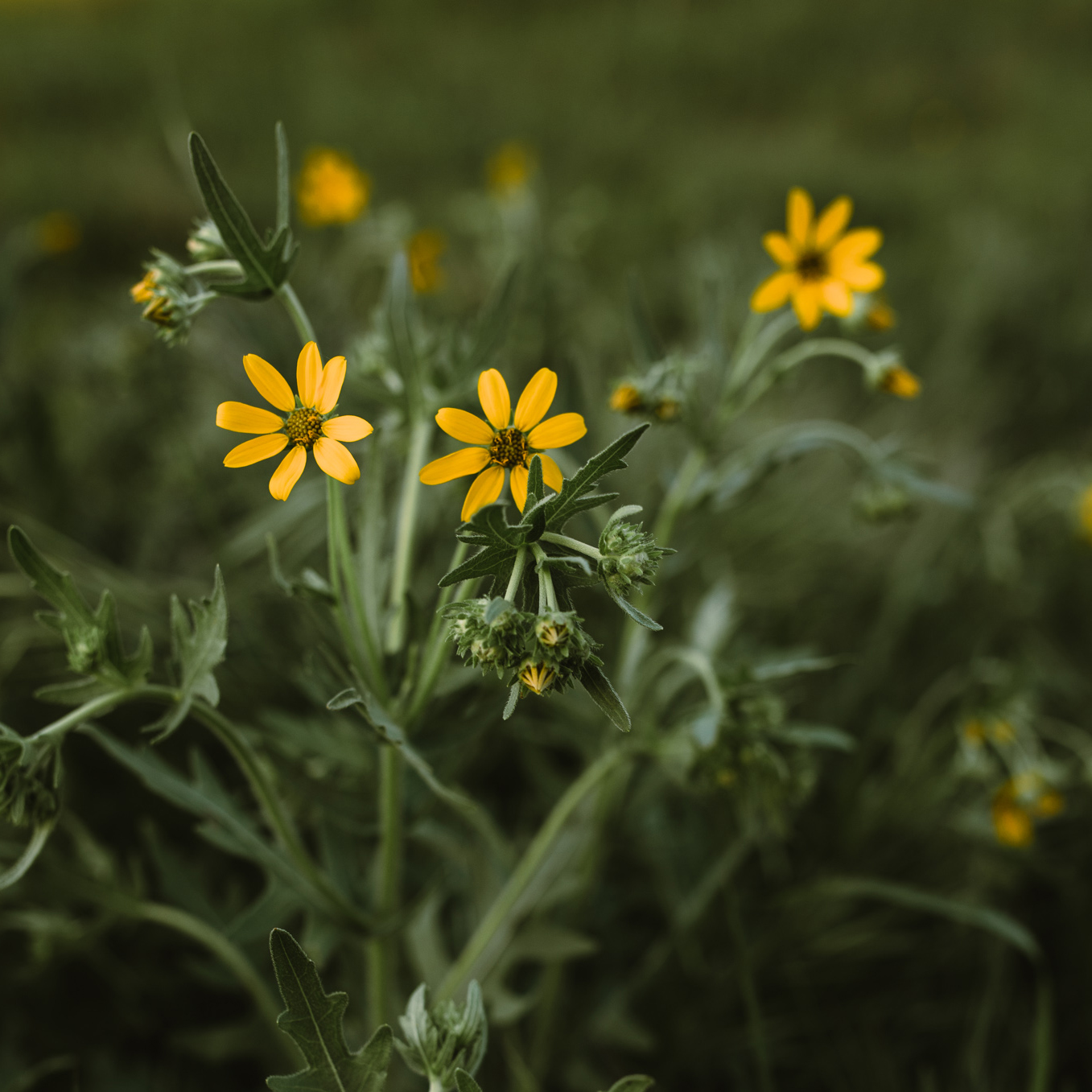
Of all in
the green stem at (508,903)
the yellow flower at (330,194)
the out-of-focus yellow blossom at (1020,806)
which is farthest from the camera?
the yellow flower at (330,194)

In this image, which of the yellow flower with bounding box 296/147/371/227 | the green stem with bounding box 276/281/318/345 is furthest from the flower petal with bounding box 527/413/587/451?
the yellow flower with bounding box 296/147/371/227

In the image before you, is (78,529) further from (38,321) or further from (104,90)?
(104,90)

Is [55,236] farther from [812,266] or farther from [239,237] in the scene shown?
[812,266]

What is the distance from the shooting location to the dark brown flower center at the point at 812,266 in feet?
3.26

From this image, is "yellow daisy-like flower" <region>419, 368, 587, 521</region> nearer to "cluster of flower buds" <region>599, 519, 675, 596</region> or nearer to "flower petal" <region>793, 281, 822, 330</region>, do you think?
"cluster of flower buds" <region>599, 519, 675, 596</region>

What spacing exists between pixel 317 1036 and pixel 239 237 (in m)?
0.68

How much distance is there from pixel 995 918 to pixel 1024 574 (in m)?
1.38

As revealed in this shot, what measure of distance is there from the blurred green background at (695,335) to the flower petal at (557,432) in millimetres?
484

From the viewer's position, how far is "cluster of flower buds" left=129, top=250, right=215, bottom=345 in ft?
2.36

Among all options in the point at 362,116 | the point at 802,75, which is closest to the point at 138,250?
the point at 362,116

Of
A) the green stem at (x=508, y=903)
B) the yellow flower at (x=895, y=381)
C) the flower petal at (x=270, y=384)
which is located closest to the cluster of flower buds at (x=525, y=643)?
the flower petal at (x=270, y=384)

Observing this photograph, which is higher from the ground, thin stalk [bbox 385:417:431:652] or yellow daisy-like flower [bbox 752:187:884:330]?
yellow daisy-like flower [bbox 752:187:884:330]

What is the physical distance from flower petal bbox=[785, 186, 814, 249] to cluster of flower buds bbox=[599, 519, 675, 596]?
504 millimetres

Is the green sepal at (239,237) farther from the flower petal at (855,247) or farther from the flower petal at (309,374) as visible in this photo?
the flower petal at (855,247)
